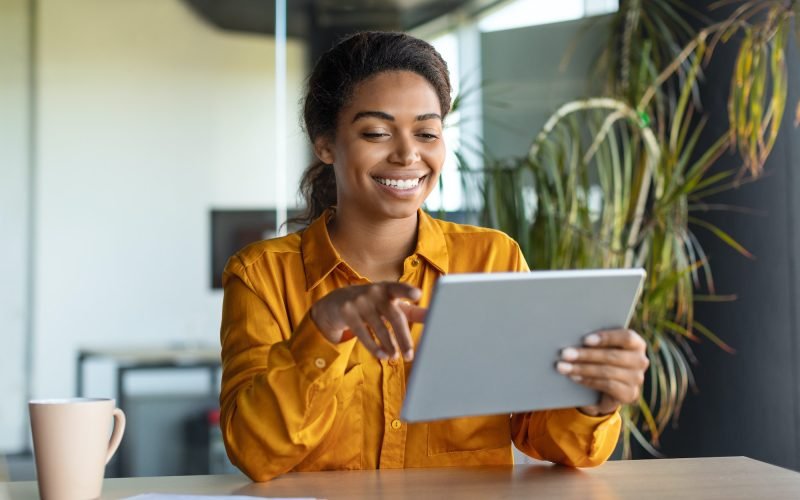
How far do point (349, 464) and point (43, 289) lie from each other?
2.41 metres

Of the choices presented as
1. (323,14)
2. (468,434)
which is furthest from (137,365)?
(468,434)

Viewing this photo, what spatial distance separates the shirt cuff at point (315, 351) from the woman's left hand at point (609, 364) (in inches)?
12.8

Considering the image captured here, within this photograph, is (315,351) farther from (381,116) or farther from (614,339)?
(381,116)

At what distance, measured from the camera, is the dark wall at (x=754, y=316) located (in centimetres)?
312

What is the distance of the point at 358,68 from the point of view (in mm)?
1840

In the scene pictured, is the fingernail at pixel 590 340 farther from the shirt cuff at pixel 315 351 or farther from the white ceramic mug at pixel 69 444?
the white ceramic mug at pixel 69 444

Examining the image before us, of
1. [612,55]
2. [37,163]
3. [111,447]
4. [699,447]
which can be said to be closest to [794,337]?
[699,447]

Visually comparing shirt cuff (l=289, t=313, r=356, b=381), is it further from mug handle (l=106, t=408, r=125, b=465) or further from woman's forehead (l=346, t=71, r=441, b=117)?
woman's forehead (l=346, t=71, r=441, b=117)

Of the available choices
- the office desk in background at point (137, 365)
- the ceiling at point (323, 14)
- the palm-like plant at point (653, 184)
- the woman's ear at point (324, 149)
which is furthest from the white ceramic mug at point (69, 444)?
the ceiling at point (323, 14)

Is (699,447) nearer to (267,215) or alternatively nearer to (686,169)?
(686,169)

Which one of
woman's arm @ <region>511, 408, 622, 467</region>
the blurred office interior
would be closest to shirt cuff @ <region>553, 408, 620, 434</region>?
woman's arm @ <region>511, 408, 622, 467</region>

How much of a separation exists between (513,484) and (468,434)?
0.38m

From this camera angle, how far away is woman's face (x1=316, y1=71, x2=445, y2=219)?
1.76m

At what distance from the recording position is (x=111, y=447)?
4.13 feet
